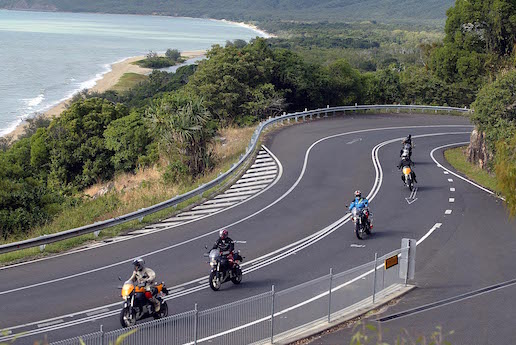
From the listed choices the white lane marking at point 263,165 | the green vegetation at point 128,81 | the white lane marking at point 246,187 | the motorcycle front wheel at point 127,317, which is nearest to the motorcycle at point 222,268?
the motorcycle front wheel at point 127,317

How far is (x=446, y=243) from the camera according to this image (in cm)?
2136

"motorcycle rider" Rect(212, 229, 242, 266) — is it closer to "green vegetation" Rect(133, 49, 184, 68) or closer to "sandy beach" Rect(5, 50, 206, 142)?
"sandy beach" Rect(5, 50, 206, 142)

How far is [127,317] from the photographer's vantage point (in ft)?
45.9

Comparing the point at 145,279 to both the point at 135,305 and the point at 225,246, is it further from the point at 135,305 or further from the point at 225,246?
the point at 225,246

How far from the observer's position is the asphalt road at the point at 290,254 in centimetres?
1581

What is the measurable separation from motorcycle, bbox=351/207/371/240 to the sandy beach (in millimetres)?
46336

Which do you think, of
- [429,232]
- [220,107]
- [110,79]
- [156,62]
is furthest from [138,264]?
[156,62]

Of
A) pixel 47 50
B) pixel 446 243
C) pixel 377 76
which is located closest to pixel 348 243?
pixel 446 243

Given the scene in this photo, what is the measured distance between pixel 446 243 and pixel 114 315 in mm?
10676

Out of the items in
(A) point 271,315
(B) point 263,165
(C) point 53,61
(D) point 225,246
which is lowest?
(C) point 53,61

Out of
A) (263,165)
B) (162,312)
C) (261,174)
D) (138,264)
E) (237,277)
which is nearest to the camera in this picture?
(138,264)

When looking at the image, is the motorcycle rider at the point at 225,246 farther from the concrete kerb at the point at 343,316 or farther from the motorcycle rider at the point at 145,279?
the concrete kerb at the point at 343,316

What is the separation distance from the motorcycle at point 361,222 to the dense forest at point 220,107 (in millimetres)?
8916

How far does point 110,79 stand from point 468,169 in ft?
253
